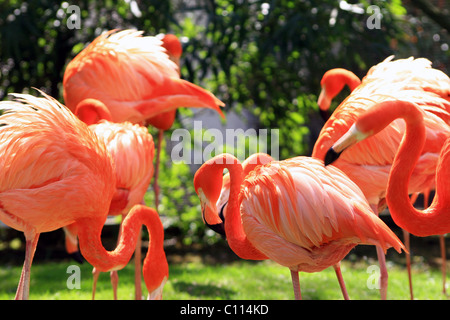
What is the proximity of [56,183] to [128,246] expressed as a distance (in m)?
0.53

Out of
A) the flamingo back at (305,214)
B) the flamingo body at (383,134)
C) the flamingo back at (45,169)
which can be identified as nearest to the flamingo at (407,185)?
the flamingo back at (305,214)

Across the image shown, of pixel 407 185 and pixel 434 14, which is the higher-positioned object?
pixel 407 185

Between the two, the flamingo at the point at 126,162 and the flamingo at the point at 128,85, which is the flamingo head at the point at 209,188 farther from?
the flamingo at the point at 128,85

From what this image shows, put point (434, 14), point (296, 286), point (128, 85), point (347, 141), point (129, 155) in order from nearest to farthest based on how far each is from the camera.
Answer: point (347, 141) → point (296, 286) → point (129, 155) → point (128, 85) → point (434, 14)

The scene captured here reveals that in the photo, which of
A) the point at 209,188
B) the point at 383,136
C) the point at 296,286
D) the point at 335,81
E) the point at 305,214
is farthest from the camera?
the point at 335,81

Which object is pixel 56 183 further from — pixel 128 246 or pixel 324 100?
pixel 324 100

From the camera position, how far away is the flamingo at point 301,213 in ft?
8.32

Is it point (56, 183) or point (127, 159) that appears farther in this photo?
point (127, 159)

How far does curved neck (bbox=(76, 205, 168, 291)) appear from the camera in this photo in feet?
10.1

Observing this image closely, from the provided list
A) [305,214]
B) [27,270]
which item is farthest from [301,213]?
[27,270]

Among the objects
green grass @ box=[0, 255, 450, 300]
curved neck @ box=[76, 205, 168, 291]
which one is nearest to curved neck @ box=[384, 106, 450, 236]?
curved neck @ box=[76, 205, 168, 291]

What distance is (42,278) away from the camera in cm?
540

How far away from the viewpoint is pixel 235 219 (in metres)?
3.06

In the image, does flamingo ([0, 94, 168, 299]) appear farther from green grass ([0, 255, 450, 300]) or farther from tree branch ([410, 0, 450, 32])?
tree branch ([410, 0, 450, 32])
